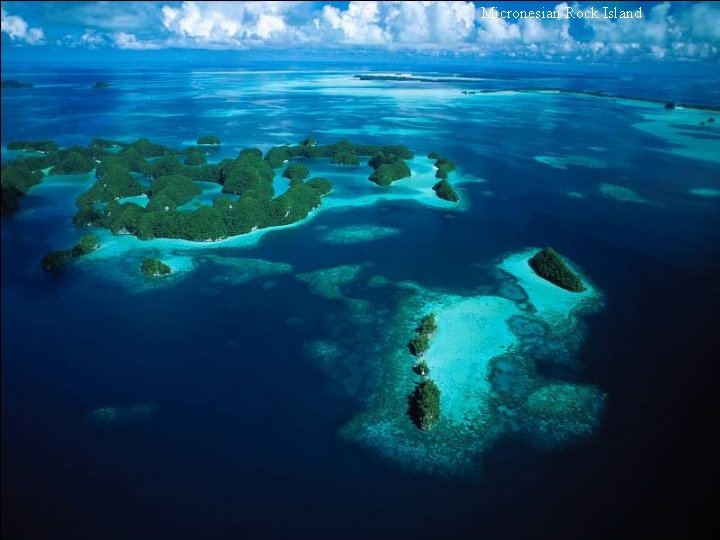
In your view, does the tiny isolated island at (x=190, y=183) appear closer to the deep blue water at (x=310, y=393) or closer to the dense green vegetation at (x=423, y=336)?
the deep blue water at (x=310, y=393)

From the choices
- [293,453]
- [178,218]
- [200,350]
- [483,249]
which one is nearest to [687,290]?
[483,249]

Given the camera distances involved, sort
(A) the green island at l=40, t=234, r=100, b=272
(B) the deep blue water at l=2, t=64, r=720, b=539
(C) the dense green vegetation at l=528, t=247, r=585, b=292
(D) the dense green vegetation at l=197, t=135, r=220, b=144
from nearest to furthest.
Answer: (B) the deep blue water at l=2, t=64, r=720, b=539 < (C) the dense green vegetation at l=528, t=247, r=585, b=292 < (A) the green island at l=40, t=234, r=100, b=272 < (D) the dense green vegetation at l=197, t=135, r=220, b=144

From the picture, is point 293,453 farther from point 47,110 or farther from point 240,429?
point 47,110

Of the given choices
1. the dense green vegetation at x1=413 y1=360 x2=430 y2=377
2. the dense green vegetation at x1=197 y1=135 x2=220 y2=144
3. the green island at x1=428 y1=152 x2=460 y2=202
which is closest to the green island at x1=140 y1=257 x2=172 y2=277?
the dense green vegetation at x1=413 y1=360 x2=430 y2=377

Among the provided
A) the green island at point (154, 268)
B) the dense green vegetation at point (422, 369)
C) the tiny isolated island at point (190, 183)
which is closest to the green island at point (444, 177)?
the tiny isolated island at point (190, 183)

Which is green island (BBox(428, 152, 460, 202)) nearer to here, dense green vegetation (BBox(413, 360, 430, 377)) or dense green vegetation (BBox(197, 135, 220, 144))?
dense green vegetation (BBox(413, 360, 430, 377))

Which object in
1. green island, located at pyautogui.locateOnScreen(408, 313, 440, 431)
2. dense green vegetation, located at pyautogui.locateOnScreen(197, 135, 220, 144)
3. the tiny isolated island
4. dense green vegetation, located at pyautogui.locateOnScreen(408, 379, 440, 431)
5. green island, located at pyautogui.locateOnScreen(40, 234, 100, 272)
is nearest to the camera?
dense green vegetation, located at pyautogui.locateOnScreen(408, 379, 440, 431)
